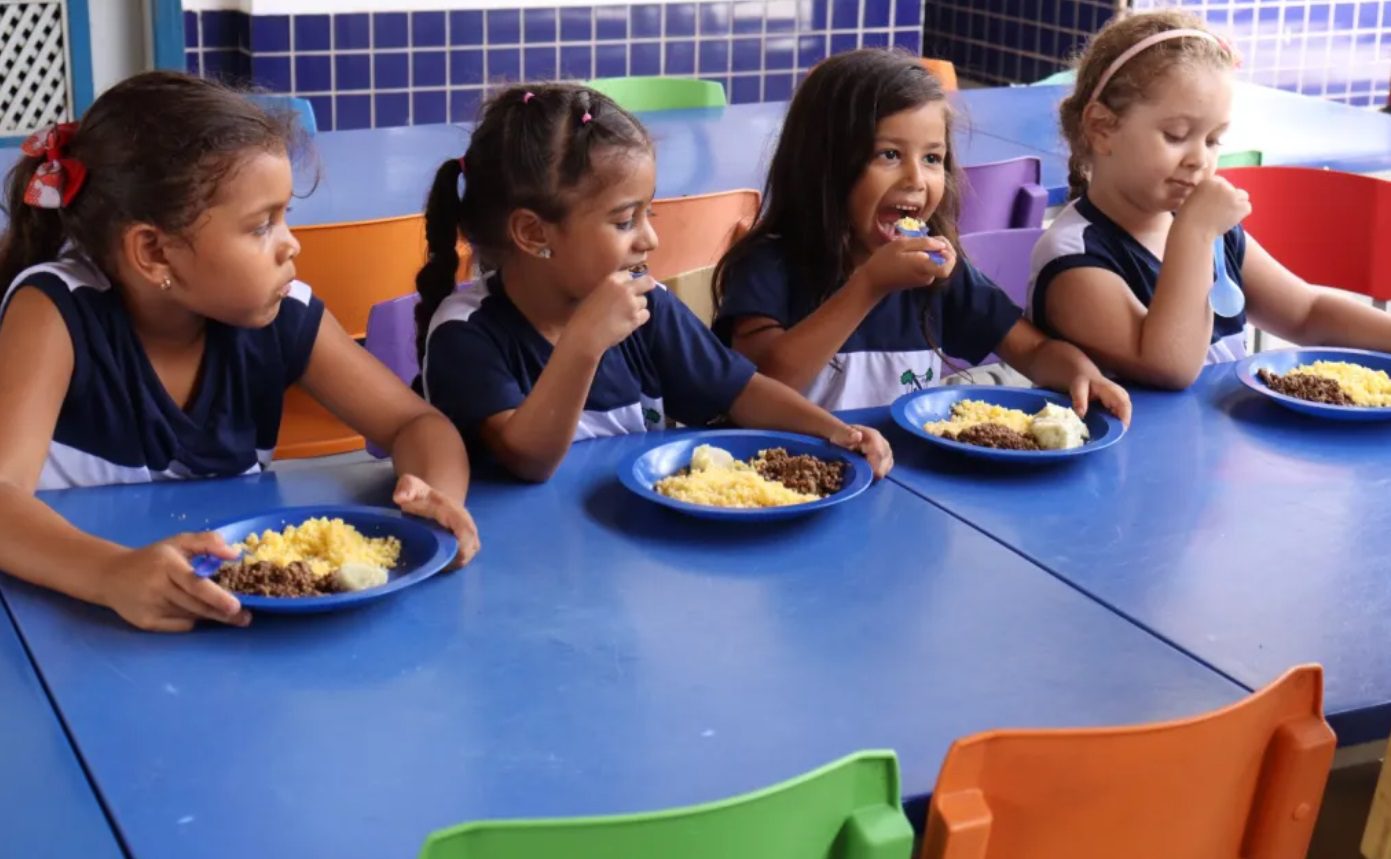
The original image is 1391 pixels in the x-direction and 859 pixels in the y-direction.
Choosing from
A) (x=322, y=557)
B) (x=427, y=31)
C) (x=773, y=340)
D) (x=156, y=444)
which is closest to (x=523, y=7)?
(x=427, y=31)

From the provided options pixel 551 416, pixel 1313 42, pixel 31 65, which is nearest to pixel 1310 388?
pixel 551 416

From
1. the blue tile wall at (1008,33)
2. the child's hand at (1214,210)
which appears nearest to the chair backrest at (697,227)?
the child's hand at (1214,210)

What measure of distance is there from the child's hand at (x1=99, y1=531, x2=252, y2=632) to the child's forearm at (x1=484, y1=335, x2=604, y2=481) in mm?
439

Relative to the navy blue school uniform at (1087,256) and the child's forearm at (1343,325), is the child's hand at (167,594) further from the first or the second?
the child's forearm at (1343,325)

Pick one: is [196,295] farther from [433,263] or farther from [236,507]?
[433,263]

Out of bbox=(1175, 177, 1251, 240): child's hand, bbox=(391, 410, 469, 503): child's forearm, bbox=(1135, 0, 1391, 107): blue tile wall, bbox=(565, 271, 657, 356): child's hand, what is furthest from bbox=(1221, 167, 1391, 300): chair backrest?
bbox=(1135, 0, 1391, 107): blue tile wall

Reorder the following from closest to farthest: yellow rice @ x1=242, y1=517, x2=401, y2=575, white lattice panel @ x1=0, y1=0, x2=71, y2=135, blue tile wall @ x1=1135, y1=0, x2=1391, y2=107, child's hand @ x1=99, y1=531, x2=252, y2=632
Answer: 1. child's hand @ x1=99, y1=531, x2=252, y2=632
2. yellow rice @ x1=242, y1=517, x2=401, y2=575
3. white lattice panel @ x1=0, y1=0, x2=71, y2=135
4. blue tile wall @ x1=1135, y1=0, x2=1391, y2=107

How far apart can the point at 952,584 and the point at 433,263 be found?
865 mm

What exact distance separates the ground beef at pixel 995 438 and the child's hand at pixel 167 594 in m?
0.85

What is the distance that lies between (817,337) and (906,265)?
0.54ft

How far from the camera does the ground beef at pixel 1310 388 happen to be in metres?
2.05

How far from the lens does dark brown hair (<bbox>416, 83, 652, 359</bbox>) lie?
79.3 inches

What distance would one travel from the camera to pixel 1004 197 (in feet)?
9.94

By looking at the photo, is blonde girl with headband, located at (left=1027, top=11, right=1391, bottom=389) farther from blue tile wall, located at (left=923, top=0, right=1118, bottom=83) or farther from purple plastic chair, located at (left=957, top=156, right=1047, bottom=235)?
blue tile wall, located at (left=923, top=0, right=1118, bottom=83)
